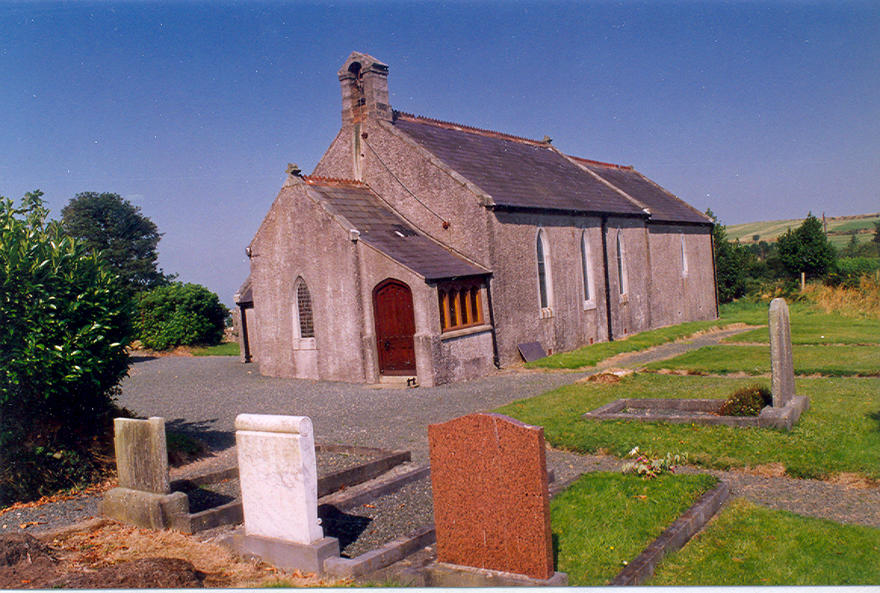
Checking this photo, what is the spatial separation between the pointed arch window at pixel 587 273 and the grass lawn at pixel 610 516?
17.5m

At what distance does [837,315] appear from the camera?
27781mm

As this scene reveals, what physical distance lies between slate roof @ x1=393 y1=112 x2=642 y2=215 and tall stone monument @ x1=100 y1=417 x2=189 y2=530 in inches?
571

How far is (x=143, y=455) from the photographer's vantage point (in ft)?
26.5

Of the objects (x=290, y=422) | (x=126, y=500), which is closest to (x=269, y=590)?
(x=290, y=422)

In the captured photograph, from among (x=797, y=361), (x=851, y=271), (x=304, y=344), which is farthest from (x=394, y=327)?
(x=851, y=271)

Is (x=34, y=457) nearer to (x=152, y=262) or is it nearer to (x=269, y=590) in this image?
(x=269, y=590)

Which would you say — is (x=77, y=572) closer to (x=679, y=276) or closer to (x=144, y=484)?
(x=144, y=484)

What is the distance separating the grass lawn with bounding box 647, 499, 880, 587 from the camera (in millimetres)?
5926

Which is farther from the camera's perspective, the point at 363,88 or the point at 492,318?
the point at 363,88

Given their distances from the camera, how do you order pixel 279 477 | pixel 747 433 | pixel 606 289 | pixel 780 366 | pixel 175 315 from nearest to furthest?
1. pixel 279 477
2. pixel 747 433
3. pixel 780 366
4. pixel 606 289
5. pixel 175 315

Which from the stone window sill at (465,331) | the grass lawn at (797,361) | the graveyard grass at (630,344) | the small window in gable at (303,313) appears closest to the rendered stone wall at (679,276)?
the graveyard grass at (630,344)

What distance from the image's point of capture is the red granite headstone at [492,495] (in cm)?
571

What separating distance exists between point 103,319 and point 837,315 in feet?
89.9

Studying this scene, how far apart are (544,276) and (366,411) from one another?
10046 mm
